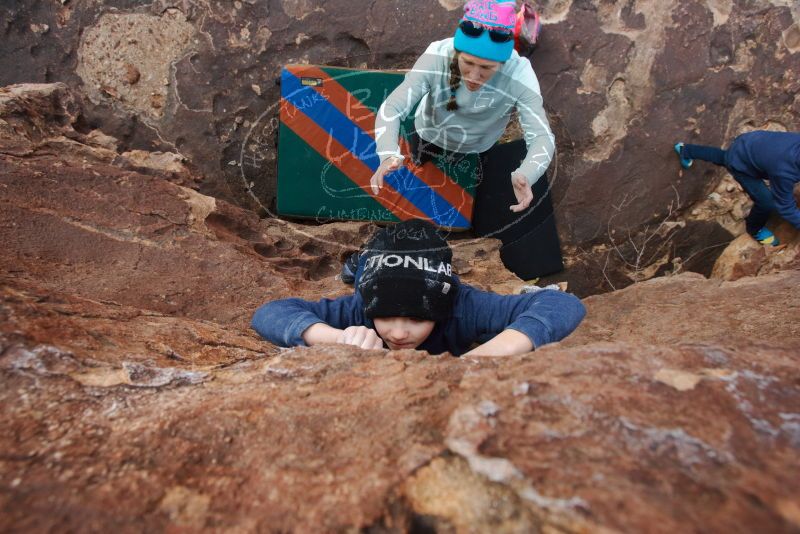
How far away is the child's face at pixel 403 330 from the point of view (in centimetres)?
162

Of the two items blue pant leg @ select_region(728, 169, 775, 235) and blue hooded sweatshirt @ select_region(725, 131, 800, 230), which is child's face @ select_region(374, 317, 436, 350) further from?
blue pant leg @ select_region(728, 169, 775, 235)

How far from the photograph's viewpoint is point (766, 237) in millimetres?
3379

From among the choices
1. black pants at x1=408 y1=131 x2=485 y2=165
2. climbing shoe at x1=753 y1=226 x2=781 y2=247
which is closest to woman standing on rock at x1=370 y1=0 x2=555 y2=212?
black pants at x1=408 y1=131 x2=485 y2=165

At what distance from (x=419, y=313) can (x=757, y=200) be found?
2839 mm

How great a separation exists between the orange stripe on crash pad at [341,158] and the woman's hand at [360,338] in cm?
196

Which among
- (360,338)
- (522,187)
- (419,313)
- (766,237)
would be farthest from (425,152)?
(766,237)

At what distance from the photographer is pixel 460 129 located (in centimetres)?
290

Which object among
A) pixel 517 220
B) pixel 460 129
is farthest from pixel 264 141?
pixel 517 220

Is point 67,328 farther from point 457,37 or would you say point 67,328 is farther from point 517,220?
point 517,220

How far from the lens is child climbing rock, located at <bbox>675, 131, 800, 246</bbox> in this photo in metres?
3.09

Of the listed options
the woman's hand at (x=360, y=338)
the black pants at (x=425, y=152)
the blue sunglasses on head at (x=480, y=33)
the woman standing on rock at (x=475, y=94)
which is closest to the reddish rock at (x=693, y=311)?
the woman standing on rock at (x=475, y=94)

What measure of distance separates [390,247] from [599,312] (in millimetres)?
1249

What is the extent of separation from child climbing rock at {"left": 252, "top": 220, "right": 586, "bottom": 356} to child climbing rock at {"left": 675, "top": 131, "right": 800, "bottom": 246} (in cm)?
226

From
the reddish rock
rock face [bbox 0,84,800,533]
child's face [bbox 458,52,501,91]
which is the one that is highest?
child's face [bbox 458,52,501,91]
